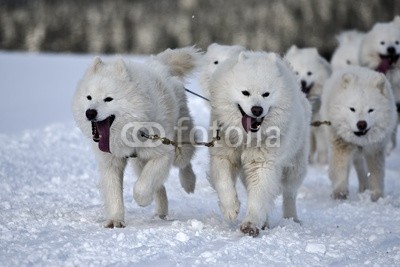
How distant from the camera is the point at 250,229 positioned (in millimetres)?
5734

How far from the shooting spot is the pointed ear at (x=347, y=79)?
8.53 meters

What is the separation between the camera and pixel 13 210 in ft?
20.8

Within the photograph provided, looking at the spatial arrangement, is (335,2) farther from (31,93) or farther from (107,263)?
(107,263)

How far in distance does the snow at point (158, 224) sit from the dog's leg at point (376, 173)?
7.0 inches

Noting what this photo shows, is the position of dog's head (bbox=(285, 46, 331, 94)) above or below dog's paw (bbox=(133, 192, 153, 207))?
above

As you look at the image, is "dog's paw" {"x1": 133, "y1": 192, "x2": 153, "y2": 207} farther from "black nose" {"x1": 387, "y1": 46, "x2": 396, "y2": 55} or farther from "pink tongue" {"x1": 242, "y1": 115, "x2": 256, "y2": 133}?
"black nose" {"x1": 387, "y1": 46, "x2": 396, "y2": 55}

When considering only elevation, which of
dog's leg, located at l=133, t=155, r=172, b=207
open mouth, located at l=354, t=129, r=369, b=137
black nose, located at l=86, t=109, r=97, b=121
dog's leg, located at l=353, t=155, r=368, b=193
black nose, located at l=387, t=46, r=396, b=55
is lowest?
dog's leg, located at l=353, t=155, r=368, b=193

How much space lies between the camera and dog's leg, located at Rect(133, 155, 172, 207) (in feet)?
19.2

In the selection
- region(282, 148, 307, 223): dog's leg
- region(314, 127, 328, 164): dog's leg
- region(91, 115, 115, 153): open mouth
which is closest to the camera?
region(91, 115, 115, 153): open mouth

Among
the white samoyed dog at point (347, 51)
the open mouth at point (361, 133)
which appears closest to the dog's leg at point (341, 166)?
the open mouth at point (361, 133)

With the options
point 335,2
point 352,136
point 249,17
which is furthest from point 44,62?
point 352,136

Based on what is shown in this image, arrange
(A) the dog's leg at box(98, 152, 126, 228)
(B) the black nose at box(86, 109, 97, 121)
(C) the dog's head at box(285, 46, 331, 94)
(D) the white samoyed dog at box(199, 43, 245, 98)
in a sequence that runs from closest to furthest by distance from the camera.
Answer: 1. (B) the black nose at box(86, 109, 97, 121)
2. (A) the dog's leg at box(98, 152, 126, 228)
3. (D) the white samoyed dog at box(199, 43, 245, 98)
4. (C) the dog's head at box(285, 46, 331, 94)

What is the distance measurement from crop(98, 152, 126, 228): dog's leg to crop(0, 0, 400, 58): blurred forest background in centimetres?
3053

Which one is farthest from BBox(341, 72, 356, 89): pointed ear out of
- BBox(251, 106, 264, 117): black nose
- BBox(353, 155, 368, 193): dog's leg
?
BBox(251, 106, 264, 117): black nose
